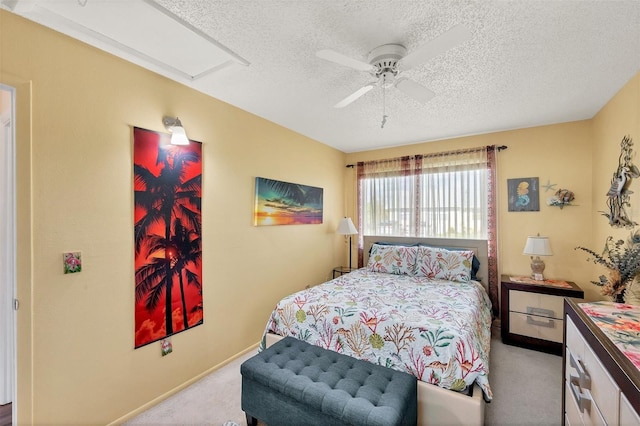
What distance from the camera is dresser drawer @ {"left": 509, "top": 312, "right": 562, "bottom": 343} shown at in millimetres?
2941

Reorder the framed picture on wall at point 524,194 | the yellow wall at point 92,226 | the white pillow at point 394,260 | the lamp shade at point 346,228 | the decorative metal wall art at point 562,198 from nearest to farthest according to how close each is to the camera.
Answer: the yellow wall at point 92,226 < the decorative metal wall art at point 562,198 < the framed picture on wall at point 524,194 < the white pillow at point 394,260 < the lamp shade at point 346,228

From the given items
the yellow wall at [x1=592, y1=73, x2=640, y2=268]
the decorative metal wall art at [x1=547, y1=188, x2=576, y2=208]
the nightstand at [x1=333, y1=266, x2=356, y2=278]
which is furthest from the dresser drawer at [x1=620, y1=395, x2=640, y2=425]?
the nightstand at [x1=333, y1=266, x2=356, y2=278]

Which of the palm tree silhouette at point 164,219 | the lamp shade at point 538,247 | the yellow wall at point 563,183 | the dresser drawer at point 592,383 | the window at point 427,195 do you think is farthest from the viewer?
the window at point 427,195

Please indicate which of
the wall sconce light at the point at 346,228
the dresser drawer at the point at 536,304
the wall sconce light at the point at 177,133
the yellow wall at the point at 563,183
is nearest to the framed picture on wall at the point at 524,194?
the yellow wall at the point at 563,183

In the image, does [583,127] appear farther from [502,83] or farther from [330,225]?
[330,225]

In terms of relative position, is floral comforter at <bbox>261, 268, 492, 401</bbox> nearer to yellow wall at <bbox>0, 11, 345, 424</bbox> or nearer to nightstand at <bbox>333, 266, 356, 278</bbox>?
yellow wall at <bbox>0, 11, 345, 424</bbox>

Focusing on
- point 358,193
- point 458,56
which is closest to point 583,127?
point 458,56

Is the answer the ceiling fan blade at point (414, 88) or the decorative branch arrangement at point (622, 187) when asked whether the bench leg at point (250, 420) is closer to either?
the ceiling fan blade at point (414, 88)

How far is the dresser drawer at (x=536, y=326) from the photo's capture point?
2941mm

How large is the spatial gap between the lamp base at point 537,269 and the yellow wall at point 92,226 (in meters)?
3.37

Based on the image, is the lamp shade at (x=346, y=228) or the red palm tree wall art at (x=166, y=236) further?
the lamp shade at (x=346, y=228)

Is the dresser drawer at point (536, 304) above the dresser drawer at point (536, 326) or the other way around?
above

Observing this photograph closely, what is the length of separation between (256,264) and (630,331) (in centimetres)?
278

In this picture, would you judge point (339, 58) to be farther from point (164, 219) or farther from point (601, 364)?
point (601, 364)
